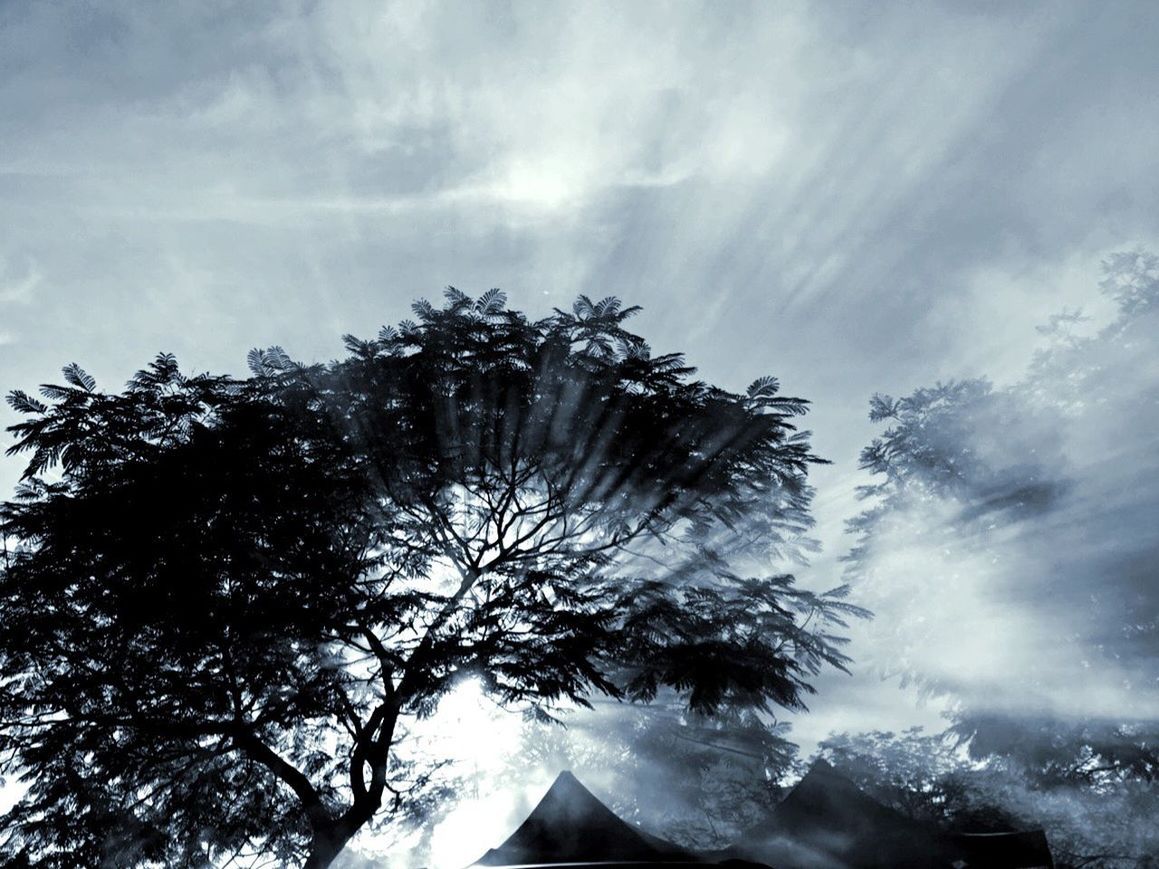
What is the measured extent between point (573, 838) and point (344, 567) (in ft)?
15.8

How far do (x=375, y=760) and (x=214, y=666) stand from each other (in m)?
3.00

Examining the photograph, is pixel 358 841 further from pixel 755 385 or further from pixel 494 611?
pixel 755 385

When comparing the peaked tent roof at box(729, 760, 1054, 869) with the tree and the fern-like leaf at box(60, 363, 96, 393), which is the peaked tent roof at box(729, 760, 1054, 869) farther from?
the fern-like leaf at box(60, 363, 96, 393)

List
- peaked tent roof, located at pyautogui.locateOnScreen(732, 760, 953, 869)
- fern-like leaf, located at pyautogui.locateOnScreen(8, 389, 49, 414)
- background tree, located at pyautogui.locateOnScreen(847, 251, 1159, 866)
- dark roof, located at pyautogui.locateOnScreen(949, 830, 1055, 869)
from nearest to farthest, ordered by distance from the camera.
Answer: fern-like leaf, located at pyautogui.locateOnScreen(8, 389, 49, 414) → peaked tent roof, located at pyautogui.locateOnScreen(732, 760, 953, 869) → dark roof, located at pyautogui.locateOnScreen(949, 830, 1055, 869) → background tree, located at pyautogui.locateOnScreen(847, 251, 1159, 866)

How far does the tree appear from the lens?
7703mm

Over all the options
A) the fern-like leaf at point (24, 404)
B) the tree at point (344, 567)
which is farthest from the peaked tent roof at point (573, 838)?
the fern-like leaf at point (24, 404)

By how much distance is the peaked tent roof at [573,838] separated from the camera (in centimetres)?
868

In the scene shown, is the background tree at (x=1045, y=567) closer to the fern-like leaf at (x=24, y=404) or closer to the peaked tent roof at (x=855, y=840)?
the peaked tent roof at (x=855, y=840)

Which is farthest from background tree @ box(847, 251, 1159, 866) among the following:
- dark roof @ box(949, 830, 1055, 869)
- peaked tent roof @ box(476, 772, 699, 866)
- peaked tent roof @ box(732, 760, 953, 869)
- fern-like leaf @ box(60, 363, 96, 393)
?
fern-like leaf @ box(60, 363, 96, 393)

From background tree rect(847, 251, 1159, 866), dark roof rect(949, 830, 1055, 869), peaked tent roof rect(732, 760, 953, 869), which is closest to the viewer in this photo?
peaked tent roof rect(732, 760, 953, 869)

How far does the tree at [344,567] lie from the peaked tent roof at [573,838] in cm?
148

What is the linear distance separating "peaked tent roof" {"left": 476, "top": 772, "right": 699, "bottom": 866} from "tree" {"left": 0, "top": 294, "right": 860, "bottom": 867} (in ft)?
4.84

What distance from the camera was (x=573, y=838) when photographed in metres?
9.07

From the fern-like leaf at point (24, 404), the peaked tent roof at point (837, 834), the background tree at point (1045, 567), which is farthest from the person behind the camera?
the background tree at point (1045, 567)
